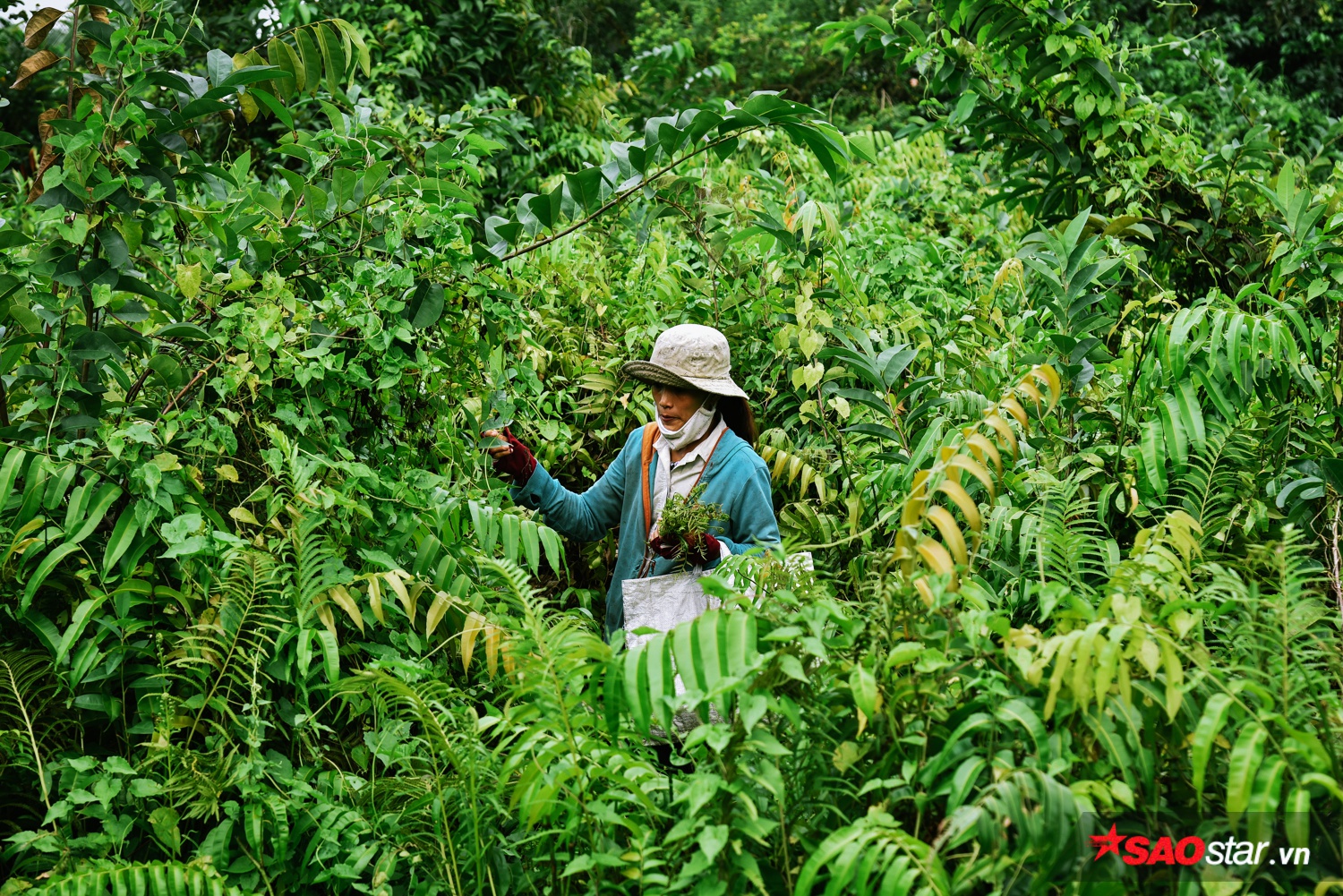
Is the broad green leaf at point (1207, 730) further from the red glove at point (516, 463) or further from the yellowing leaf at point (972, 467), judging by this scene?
the red glove at point (516, 463)

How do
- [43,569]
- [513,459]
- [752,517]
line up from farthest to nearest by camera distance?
[513,459], [752,517], [43,569]

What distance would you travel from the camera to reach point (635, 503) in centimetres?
346

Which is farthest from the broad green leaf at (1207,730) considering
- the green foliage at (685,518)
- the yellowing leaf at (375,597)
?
the yellowing leaf at (375,597)

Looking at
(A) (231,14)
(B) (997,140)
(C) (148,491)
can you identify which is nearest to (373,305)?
(C) (148,491)

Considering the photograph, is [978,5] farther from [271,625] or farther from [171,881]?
[171,881]

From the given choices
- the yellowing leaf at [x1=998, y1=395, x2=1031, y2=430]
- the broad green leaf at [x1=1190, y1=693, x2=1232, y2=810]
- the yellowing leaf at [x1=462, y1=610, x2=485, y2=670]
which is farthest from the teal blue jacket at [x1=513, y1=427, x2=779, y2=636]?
the broad green leaf at [x1=1190, y1=693, x2=1232, y2=810]

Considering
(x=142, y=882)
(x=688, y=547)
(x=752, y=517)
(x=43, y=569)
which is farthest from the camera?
(x=752, y=517)

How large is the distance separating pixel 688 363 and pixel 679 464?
31 centimetres

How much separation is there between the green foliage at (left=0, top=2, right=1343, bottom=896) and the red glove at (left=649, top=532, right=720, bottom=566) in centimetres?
9

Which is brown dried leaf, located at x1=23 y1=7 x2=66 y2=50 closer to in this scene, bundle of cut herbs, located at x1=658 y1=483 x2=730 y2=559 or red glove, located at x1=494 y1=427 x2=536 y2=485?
red glove, located at x1=494 y1=427 x2=536 y2=485

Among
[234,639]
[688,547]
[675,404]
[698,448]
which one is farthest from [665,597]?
[234,639]

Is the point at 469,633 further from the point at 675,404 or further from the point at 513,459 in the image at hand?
the point at 675,404

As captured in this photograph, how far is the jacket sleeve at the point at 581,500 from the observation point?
352cm

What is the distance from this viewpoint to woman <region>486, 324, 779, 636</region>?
11.0ft
